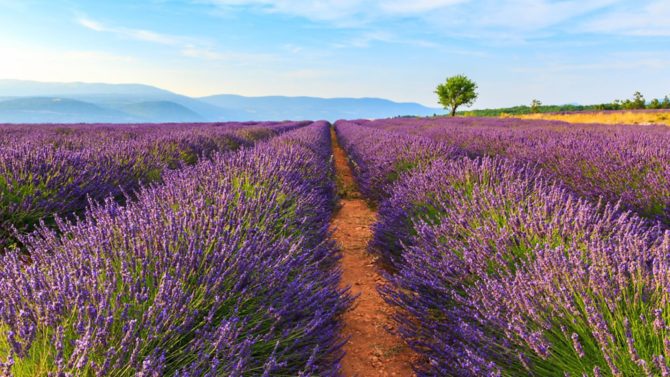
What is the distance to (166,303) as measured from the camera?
1.19 metres

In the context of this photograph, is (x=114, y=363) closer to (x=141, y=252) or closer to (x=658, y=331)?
(x=141, y=252)

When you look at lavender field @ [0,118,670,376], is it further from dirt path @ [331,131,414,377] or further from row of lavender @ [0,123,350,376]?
dirt path @ [331,131,414,377]

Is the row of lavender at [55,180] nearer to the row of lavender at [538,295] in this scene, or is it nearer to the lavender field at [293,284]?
the lavender field at [293,284]

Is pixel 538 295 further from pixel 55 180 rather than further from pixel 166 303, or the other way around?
pixel 55 180

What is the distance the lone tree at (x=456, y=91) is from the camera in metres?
42.4

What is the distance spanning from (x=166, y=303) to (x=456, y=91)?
149 ft

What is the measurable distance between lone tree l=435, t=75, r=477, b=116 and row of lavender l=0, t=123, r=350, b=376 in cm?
4402

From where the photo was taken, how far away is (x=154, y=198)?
2.40 metres

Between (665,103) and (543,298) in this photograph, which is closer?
(543,298)

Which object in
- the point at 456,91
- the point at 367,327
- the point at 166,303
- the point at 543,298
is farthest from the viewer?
the point at 456,91

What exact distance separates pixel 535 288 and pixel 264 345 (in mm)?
1085

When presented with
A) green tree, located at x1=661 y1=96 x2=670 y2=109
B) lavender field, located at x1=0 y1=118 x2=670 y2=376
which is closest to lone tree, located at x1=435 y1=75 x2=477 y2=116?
green tree, located at x1=661 y1=96 x2=670 y2=109

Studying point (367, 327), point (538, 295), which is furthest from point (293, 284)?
point (367, 327)

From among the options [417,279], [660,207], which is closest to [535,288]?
[417,279]
